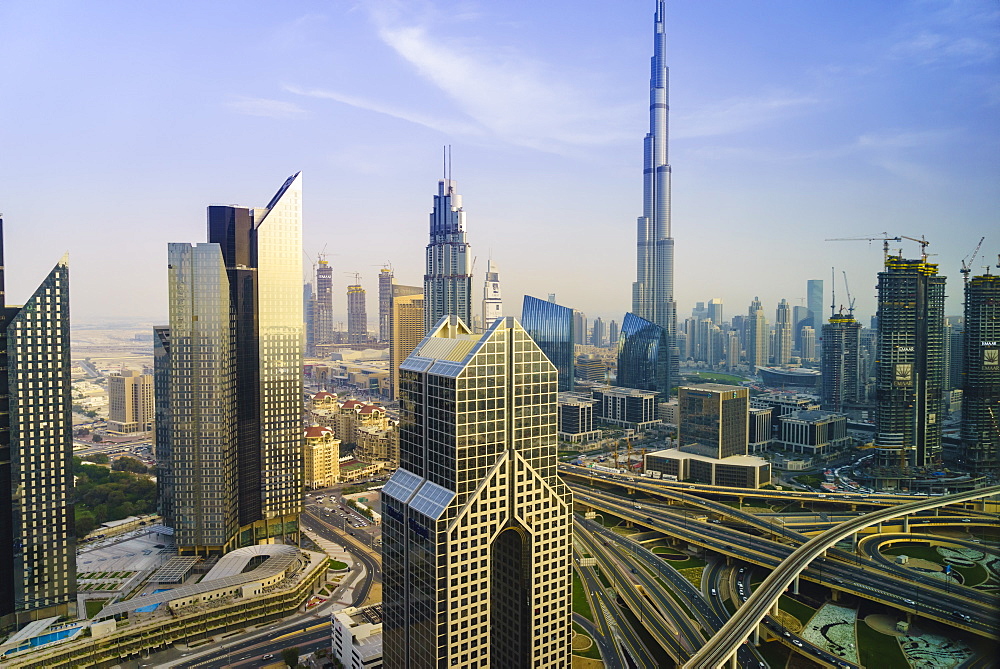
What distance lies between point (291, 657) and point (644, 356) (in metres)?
21.4

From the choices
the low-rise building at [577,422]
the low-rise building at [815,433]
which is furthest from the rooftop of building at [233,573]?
the low-rise building at [815,433]

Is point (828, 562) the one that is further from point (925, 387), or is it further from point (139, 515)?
point (139, 515)

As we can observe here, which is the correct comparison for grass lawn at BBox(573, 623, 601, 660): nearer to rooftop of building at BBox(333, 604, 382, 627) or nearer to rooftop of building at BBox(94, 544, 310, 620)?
rooftop of building at BBox(333, 604, 382, 627)

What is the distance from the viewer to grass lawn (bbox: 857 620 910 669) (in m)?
8.01

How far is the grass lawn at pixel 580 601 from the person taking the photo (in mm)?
9516

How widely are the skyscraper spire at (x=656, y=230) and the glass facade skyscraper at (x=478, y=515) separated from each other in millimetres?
29295

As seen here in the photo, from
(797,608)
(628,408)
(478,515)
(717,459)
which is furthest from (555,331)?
(478,515)

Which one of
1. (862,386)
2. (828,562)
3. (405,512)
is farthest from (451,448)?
(862,386)

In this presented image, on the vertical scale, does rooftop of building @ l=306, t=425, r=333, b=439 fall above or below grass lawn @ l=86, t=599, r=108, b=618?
above

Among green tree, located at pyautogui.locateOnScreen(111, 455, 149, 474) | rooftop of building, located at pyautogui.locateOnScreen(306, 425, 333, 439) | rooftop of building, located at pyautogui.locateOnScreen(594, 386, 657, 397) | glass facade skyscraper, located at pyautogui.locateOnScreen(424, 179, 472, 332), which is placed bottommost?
green tree, located at pyautogui.locateOnScreen(111, 455, 149, 474)

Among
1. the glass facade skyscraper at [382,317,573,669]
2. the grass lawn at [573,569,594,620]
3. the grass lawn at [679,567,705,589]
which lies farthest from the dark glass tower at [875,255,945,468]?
the glass facade skyscraper at [382,317,573,669]

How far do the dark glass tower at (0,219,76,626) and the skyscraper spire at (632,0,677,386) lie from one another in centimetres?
2888

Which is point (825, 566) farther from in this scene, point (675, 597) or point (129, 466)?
point (129, 466)

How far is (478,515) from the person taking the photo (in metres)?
5.67
